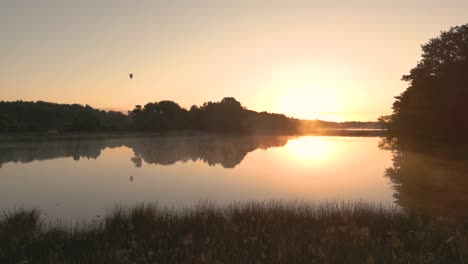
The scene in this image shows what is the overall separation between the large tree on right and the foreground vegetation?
32953 mm

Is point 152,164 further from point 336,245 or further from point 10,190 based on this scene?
point 336,245

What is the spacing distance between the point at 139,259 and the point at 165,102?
11697 centimetres

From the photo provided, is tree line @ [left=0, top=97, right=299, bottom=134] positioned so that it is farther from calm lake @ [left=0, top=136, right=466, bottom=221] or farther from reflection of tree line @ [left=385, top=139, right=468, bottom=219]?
reflection of tree line @ [left=385, top=139, right=468, bottom=219]

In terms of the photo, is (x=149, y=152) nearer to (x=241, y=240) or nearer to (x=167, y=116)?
(x=241, y=240)

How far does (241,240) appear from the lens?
31.2ft

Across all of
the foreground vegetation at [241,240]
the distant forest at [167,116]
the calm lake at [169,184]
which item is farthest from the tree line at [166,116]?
the foreground vegetation at [241,240]

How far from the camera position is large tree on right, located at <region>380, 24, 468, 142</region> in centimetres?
4188

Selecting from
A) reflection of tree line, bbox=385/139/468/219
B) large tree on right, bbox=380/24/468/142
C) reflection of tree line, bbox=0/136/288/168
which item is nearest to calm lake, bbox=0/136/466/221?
reflection of tree line, bbox=385/139/468/219

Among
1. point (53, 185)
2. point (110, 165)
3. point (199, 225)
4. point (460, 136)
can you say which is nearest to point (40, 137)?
point (110, 165)

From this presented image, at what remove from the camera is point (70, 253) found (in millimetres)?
8719

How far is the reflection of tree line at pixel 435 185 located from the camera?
17609 mm

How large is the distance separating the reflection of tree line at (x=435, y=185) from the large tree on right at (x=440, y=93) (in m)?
4.98

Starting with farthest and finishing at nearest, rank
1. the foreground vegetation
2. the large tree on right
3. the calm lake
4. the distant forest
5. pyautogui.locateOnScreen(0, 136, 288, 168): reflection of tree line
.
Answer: the distant forest < the large tree on right < pyautogui.locateOnScreen(0, 136, 288, 168): reflection of tree line < the calm lake < the foreground vegetation

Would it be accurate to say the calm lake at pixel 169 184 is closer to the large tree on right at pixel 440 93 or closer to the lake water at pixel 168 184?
the lake water at pixel 168 184
